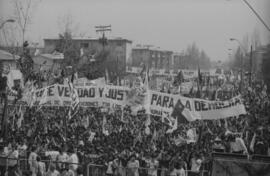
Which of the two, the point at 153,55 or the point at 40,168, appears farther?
the point at 153,55

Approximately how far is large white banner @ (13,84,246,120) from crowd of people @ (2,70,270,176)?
0.74 meters

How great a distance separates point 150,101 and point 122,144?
2.32 metres

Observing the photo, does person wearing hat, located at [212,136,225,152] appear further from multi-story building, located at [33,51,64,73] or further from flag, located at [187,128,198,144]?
multi-story building, located at [33,51,64,73]

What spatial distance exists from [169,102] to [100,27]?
131 feet

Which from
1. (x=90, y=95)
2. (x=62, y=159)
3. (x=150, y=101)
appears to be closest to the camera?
(x=62, y=159)

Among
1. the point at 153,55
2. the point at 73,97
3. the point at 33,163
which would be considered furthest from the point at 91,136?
the point at 153,55

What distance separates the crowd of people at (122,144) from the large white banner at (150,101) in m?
0.74

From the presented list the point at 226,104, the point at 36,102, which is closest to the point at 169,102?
the point at 226,104

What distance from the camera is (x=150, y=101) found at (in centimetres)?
1802

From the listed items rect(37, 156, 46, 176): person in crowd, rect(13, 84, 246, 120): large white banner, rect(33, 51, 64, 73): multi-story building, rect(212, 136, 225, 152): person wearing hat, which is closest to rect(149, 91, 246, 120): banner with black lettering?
rect(13, 84, 246, 120): large white banner

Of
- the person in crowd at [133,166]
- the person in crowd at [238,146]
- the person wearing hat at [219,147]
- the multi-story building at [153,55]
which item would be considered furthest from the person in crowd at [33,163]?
the multi-story building at [153,55]

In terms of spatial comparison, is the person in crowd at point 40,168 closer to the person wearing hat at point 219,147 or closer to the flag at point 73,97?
the person wearing hat at point 219,147

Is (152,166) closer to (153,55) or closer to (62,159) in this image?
(62,159)

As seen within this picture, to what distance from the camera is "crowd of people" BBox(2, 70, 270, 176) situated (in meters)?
13.8
